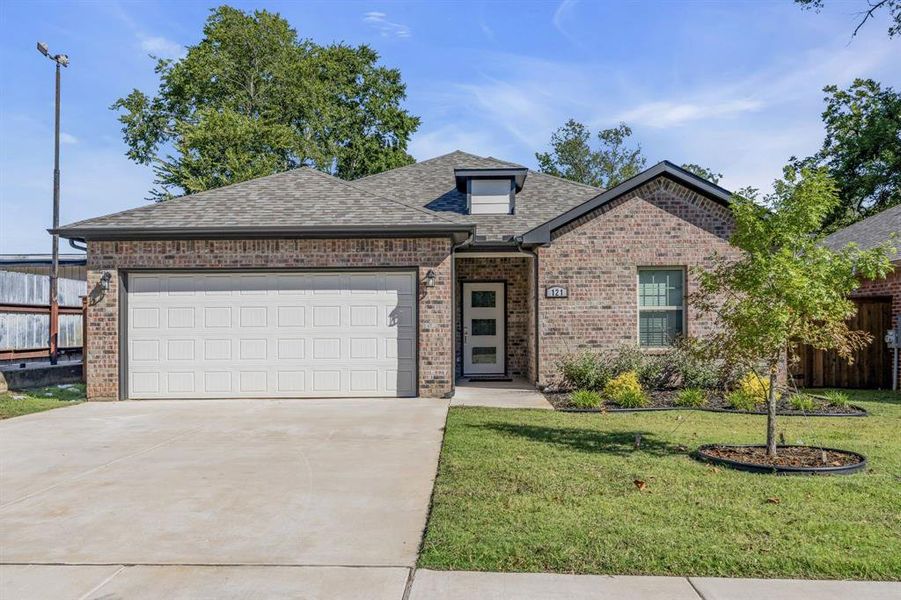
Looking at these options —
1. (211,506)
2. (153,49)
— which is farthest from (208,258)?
(153,49)

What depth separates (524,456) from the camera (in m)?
7.12

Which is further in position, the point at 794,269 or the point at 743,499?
the point at 794,269

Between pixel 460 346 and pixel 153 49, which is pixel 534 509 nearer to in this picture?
pixel 460 346

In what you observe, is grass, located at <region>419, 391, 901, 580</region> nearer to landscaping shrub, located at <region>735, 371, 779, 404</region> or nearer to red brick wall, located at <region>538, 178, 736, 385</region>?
landscaping shrub, located at <region>735, 371, 779, 404</region>

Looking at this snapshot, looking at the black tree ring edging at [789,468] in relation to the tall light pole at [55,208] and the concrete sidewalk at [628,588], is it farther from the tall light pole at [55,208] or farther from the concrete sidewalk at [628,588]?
the tall light pole at [55,208]

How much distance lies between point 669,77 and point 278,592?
1723 centimetres

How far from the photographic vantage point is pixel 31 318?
19.0m

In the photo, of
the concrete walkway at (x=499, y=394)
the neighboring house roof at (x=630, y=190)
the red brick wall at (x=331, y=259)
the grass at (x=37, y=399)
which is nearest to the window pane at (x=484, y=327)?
the concrete walkway at (x=499, y=394)

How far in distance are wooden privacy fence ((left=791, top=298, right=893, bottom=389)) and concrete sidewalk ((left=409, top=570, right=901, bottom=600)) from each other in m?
12.1

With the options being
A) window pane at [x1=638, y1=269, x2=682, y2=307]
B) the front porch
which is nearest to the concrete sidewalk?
window pane at [x1=638, y1=269, x2=682, y2=307]

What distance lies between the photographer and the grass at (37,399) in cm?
1141

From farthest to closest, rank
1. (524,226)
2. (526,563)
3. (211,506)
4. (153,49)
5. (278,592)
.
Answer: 1. (153,49)
2. (524,226)
3. (211,506)
4. (526,563)
5. (278,592)

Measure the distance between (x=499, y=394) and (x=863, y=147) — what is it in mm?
23032

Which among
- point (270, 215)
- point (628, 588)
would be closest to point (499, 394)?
point (270, 215)
